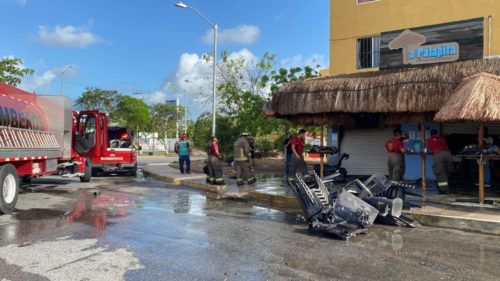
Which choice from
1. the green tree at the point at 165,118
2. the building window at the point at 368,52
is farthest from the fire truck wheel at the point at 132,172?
the green tree at the point at 165,118

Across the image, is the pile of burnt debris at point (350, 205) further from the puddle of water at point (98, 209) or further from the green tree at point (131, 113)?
the green tree at point (131, 113)

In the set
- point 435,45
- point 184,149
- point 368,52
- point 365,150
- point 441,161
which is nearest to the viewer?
point 441,161

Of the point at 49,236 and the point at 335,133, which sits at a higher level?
the point at 335,133

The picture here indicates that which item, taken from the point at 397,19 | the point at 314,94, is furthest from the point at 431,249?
the point at 397,19

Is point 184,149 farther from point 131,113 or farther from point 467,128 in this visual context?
point 131,113

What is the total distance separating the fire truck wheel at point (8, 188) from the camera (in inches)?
377

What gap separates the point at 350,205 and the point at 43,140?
833cm

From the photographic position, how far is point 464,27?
1236cm

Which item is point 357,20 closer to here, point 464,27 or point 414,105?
point 464,27

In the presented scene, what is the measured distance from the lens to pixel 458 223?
345 inches

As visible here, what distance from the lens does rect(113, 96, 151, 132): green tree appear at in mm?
55000

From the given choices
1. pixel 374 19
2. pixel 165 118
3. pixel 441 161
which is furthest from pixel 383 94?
pixel 165 118

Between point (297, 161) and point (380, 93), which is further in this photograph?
point (297, 161)

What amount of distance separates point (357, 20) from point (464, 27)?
5.76 meters
